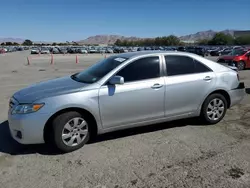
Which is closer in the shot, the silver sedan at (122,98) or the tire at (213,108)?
the silver sedan at (122,98)

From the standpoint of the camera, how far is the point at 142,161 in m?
3.74

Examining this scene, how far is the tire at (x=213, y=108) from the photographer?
5.12 m

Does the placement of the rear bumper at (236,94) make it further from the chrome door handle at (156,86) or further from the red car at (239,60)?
the red car at (239,60)

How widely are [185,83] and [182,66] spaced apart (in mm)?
356

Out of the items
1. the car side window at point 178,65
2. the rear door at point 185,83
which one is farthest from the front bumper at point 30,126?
the car side window at point 178,65

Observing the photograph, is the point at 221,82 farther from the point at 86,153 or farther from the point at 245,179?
the point at 86,153

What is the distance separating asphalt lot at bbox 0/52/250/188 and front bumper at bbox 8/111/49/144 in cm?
31

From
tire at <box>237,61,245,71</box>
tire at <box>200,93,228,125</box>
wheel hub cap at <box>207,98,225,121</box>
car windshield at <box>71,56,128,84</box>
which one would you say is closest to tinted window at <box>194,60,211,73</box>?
tire at <box>200,93,228,125</box>

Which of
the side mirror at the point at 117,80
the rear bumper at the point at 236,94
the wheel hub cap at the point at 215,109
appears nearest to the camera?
the side mirror at the point at 117,80

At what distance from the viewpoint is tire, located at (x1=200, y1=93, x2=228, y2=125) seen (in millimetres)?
5117

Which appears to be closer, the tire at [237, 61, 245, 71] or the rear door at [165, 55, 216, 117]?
the rear door at [165, 55, 216, 117]

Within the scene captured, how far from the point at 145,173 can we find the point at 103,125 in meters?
1.19

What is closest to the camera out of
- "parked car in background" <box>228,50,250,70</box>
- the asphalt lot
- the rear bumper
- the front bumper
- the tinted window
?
the asphalt lot

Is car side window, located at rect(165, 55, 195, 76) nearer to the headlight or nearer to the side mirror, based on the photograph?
the side mirror
